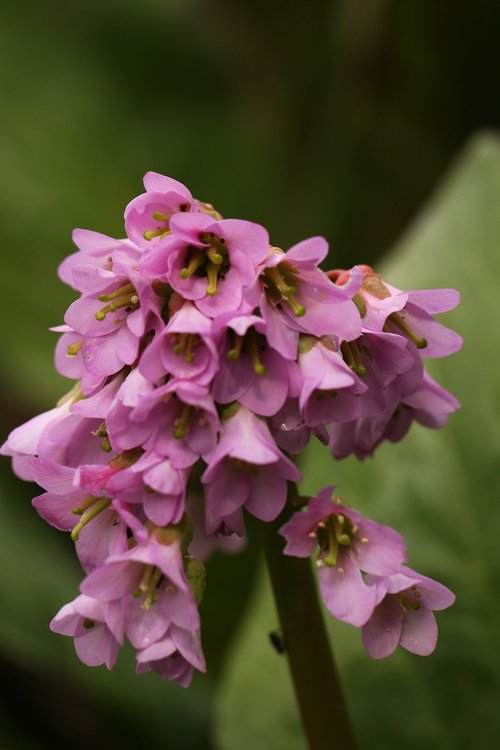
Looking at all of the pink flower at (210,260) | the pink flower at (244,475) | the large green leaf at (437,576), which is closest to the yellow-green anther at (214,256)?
the pink flower at (210,260)

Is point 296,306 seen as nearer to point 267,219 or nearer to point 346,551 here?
point 346,551

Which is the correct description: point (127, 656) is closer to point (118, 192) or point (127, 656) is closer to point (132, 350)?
point (132, 350)

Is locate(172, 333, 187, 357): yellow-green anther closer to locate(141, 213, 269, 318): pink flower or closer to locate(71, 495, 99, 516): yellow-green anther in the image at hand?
locate(141, 213, 269, 318): pink flower

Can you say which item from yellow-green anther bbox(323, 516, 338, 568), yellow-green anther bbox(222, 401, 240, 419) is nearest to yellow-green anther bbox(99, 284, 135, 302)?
yellow-green anther bbox(222, 401, 240, 419)

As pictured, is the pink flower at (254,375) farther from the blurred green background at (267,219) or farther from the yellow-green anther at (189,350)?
the blurred green background at (267,219)

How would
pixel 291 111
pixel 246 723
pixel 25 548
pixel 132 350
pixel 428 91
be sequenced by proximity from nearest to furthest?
pixel 132 350
pixel 246 723
pixel 25 548
pixel 428 91
pixel 291 111

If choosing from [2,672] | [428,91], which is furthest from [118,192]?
[2,672]

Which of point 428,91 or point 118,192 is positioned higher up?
point 428,91
